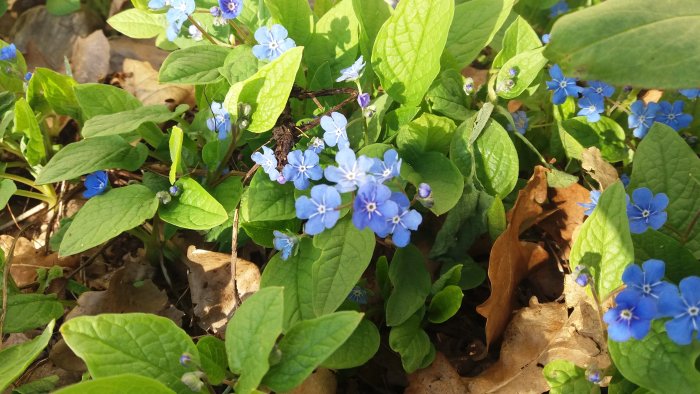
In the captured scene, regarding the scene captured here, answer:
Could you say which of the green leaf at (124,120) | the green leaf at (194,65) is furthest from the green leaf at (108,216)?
the green leaf at (194,65)

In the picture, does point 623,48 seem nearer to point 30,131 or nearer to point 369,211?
point 369,211

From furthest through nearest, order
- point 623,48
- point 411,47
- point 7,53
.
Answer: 1. point 7,53
2. point 411,47
3. point 623,48

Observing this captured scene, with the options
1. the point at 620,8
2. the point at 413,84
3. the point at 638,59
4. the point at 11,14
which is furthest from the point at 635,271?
the point at 11,14

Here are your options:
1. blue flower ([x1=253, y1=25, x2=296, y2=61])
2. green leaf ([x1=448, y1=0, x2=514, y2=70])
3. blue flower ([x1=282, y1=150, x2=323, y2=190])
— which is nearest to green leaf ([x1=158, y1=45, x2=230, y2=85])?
blue flower ([x1=253, y1=25, x2=296, y2=61])

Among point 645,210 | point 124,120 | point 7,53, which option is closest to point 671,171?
point 645,210

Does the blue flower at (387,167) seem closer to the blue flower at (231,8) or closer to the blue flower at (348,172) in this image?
the blue flower at (348,172)
